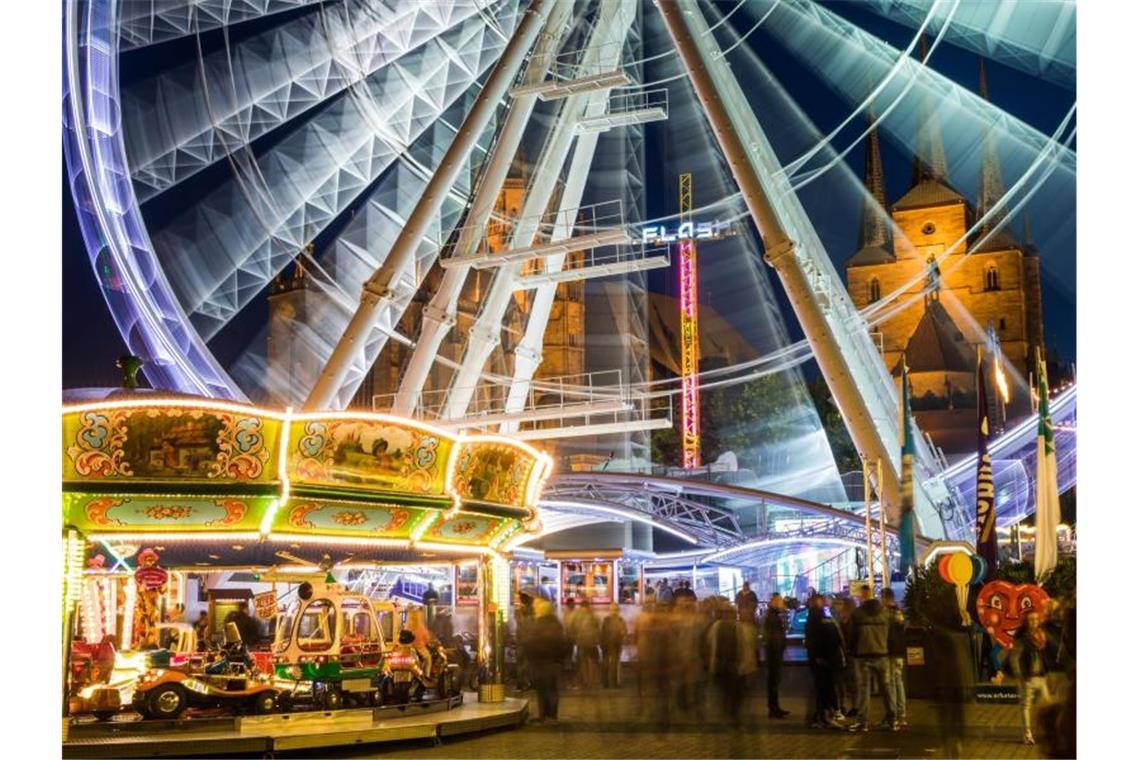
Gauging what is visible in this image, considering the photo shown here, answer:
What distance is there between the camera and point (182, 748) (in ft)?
35.6

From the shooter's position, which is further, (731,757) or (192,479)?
(192,479)

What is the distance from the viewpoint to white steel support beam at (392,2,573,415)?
1706cm

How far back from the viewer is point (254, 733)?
1123 centimetres

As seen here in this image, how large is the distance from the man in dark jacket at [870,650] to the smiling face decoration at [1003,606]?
2.38m

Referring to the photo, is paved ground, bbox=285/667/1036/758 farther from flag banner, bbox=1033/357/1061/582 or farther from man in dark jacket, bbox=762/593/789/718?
flag banner, bbox=1033/357/1061/582

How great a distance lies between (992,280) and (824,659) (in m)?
53.2

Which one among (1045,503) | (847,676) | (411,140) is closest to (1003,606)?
(847,676)

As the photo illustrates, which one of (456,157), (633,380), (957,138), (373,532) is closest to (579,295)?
(633,380)

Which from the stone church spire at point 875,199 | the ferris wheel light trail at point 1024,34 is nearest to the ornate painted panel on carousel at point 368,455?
the ferris wheel light trail at point 1024,34

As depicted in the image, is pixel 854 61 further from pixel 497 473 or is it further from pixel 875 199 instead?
pixel 875 199

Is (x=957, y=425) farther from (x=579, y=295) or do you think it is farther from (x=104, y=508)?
(x=104, y=508)

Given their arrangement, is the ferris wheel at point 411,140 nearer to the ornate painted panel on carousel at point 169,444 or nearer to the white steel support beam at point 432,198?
the white steel support beam at point 432,198

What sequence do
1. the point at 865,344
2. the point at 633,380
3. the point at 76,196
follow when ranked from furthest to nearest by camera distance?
1. the point at 633,380
2. the point at 865,344
3. the point at 76,196
